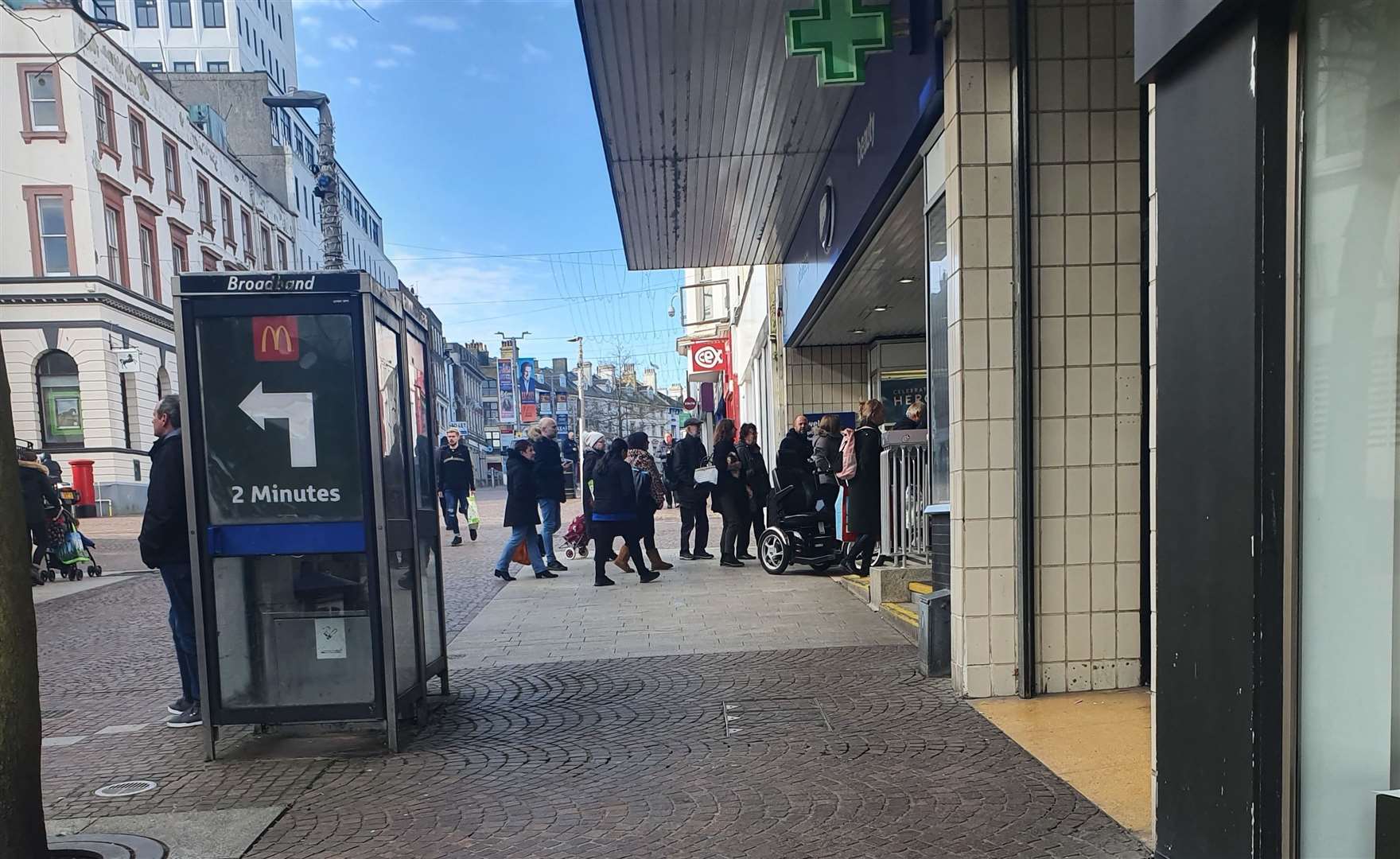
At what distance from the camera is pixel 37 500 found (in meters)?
8.88

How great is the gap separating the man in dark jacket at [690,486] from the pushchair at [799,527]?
137 centimetres

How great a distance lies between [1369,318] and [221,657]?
486 centimetres

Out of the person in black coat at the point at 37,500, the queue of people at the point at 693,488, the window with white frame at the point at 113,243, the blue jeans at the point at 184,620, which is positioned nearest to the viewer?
the blue jeans at the point at 184,620

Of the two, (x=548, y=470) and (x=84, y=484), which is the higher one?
(x=548, y=470)

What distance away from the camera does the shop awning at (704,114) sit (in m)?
6.20

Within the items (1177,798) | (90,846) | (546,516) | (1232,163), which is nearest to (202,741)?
(90,846)

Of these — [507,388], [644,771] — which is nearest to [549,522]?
[644,771]

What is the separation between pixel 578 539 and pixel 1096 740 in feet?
27.7

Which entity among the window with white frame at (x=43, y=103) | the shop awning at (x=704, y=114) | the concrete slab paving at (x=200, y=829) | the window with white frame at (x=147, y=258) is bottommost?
the concrete slab paving at (x=200, y=829)

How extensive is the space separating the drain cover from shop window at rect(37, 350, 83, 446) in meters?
26.7

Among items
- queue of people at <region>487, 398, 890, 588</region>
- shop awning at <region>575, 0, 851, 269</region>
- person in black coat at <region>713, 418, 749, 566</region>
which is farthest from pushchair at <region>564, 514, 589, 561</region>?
shop awning at <region>575, 0, 851, 269</region>

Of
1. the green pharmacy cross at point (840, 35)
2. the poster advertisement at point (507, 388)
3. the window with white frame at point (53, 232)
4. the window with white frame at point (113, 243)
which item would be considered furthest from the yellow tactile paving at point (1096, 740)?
the poster advertisement at point (507, 388)

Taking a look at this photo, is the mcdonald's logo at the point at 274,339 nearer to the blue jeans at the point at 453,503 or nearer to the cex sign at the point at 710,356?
the blue jeans at the point at 453,503

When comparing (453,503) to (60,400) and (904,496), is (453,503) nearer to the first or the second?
(904,496)
